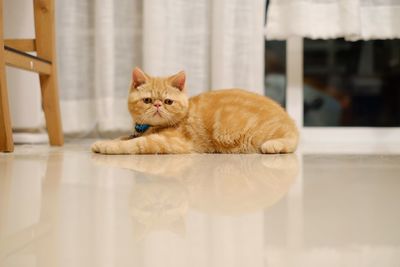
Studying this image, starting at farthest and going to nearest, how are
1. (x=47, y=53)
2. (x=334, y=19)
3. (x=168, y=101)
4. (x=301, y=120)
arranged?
(x=301, y=120) → (x=334, y=19) → (x=47, y=53) → (x=168, y=101)

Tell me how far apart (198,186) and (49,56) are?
4.70ft

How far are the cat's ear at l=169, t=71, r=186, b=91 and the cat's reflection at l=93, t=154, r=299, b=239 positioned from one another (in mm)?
401

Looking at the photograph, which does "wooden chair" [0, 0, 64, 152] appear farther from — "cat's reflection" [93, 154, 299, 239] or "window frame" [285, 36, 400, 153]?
"window frame" [285, 36, 400, 153]

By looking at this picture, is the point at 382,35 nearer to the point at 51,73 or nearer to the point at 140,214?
the point at 51,73

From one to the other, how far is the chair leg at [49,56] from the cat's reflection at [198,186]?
Answer: 0.75m

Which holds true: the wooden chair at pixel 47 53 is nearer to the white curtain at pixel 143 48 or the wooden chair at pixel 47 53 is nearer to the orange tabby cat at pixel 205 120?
the white curtain at pixel 143 48

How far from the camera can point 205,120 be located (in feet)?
5.70

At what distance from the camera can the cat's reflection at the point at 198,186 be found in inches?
25.6

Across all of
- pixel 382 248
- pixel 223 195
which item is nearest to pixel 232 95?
pixel 223 195

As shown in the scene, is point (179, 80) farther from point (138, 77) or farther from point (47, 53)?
point (47, 53)

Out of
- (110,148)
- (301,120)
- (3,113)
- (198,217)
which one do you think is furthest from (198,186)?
(301,120)

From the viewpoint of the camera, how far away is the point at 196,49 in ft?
7.51

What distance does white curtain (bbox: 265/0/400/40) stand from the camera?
2141 mm

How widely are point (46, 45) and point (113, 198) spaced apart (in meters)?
1.50
